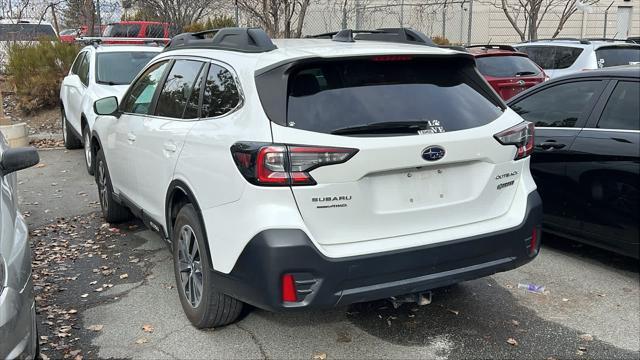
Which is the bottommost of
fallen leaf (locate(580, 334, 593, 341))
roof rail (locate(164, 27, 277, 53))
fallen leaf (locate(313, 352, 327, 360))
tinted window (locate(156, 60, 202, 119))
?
fallen leaf (locate(580, 334, 593, 341))

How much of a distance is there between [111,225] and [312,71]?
373 centimetres

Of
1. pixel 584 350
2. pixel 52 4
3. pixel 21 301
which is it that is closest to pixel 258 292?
pixel 21 301

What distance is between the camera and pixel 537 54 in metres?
11.8

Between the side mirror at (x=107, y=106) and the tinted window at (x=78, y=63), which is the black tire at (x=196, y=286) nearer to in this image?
the side mirror at (x=107, y=106)

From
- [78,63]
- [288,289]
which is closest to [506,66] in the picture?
[78,63]

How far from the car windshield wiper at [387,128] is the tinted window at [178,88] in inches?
53.8

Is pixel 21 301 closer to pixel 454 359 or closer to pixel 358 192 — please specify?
pixel 358 192

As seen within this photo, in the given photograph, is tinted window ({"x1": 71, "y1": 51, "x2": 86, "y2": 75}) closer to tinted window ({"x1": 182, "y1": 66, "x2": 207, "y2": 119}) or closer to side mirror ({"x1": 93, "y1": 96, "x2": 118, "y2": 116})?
side mirror ({"x1": 93, "y1": 96, "x2": 118, "y2": 116})

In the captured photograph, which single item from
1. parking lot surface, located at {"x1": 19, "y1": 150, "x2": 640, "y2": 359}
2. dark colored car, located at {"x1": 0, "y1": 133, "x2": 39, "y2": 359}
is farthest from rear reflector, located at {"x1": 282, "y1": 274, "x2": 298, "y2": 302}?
dark colored car, located at {"x1": 0, "y1": 133, "x2": 39, "y2": 359}

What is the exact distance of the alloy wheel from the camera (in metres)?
3.58

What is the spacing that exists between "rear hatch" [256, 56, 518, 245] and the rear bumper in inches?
4.6

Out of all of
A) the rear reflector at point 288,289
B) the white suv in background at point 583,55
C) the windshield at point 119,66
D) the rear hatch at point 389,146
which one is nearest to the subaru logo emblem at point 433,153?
the rear hatch at point 389,146

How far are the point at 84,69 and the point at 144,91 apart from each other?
200 inches

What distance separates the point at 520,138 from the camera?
3432 mm
